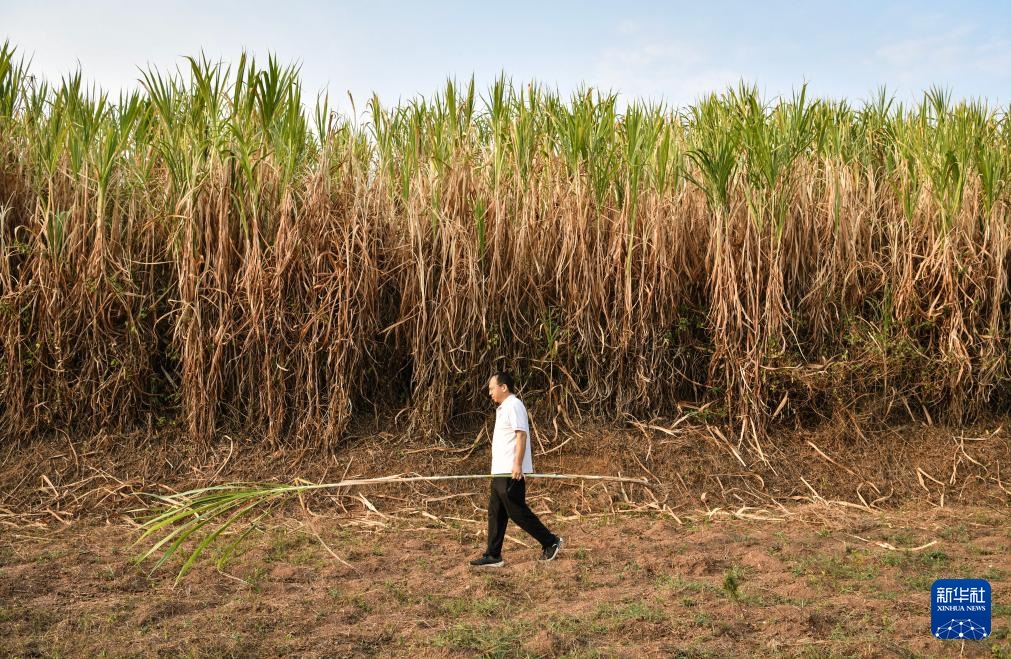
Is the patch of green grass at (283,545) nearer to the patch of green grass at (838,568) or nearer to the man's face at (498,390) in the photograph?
the man's face at (498,390)

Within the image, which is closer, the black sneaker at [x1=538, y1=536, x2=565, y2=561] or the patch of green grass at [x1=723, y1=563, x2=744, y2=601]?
the patch of green grass at [x1=723, y1=563, x2=744, y2=601]

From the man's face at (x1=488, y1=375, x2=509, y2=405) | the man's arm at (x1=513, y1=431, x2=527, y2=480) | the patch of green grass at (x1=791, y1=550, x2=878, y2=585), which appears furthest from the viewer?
the man's face at (x1=488, y1=375, x2=509, y2=405)

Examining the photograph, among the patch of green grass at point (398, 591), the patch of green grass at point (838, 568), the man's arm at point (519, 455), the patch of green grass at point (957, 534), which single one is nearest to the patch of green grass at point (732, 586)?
the patch of green grass at point (838, 568)

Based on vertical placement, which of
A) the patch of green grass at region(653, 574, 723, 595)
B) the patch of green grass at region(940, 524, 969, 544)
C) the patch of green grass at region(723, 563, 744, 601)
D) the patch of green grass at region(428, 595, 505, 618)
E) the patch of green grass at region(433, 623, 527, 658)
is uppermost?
the patch of green grass at region(940, 524, 969, 544)

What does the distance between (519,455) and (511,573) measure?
2.07 feet

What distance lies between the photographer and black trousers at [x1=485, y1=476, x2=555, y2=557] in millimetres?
4957

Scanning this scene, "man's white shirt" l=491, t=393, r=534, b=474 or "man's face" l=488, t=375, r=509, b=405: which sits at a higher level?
"man's face" l=488, t=375, r=509, b=405

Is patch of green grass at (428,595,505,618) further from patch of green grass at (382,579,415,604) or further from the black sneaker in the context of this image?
the black sneaker

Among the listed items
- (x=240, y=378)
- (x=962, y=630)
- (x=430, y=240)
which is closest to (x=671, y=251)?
(x=430, y=240)

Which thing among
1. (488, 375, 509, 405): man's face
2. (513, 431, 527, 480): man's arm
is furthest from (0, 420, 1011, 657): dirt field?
(488, 375, 509, 405): man's face

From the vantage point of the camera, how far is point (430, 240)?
6.61 metres

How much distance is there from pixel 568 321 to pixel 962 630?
3669 millimetres

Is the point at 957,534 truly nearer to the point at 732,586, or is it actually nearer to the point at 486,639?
the point at 732,586

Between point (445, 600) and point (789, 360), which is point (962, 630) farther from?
point (789, 360)
